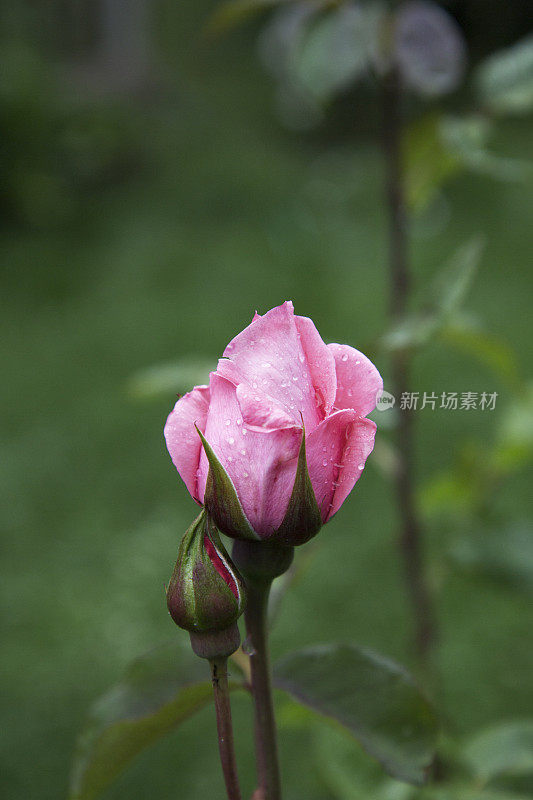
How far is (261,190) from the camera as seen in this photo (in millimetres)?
3283

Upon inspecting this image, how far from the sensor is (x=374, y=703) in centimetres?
42

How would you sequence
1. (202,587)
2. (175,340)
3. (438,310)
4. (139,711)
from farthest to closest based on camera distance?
(175,340) → (438,310) → (139,711) → (202,587)

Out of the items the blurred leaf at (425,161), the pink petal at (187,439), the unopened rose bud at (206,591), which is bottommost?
the unopened rose bud at (206,591)

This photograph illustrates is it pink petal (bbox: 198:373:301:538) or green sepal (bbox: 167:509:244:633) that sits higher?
pink petal (bbox: 198:373:301:538)

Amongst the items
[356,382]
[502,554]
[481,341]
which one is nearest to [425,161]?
[481,341]

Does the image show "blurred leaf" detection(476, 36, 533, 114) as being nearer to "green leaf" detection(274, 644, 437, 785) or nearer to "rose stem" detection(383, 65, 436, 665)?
"rose stem" detection(383, 65, 436, 665)

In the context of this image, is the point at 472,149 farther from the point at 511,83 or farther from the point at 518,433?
the point at 518,433

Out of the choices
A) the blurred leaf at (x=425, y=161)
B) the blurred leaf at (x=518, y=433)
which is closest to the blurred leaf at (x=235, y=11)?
the blurred leaf at (x=425, y=161)

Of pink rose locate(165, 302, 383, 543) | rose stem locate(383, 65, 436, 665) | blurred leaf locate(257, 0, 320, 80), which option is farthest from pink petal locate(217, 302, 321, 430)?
blurred leaf locate(257, 0, 320, 80)

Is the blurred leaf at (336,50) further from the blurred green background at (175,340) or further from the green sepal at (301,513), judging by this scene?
the green sepal at (301,513)

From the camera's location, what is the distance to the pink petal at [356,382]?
0.33m

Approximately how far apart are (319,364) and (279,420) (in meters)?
0.03

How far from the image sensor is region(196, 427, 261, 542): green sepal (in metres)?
0.31

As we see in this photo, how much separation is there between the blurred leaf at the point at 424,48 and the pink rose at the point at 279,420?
0.48 m
